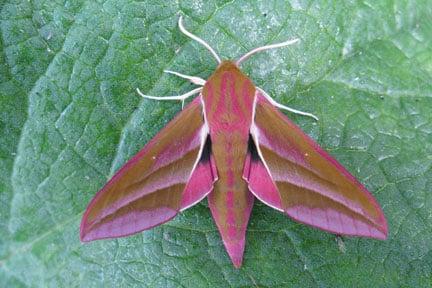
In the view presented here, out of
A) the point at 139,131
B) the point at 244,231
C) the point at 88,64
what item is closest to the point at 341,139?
the point at 244,231

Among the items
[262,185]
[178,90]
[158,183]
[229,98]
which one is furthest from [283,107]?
[158,183]

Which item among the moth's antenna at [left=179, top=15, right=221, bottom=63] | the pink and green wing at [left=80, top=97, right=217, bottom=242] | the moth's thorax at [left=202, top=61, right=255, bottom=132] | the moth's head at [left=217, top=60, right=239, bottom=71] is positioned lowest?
the pink and green wing at [left=80, top=97, right=217, bottom=242]

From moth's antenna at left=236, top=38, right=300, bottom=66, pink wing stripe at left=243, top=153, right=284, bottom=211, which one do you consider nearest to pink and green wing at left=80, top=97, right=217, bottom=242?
pink wing stripe at left=243, top=153, right=284, bottom=211

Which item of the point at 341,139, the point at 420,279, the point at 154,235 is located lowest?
the point at 420,279

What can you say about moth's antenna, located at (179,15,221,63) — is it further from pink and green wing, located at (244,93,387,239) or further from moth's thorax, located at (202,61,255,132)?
pink and green wing, located at (244,93,387,239)

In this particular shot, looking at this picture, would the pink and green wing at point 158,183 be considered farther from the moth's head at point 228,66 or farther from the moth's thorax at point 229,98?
the moth's head at point 228,66

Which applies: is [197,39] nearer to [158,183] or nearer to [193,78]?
[193,78]

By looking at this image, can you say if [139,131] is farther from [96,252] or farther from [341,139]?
[341,139]
